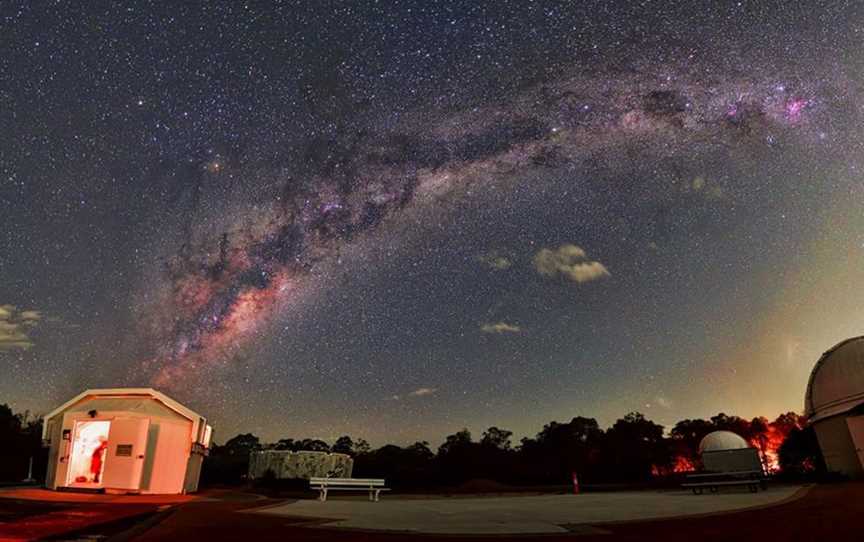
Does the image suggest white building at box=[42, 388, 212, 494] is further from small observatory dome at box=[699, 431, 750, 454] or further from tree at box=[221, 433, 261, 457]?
tree at box=[221, 433, 261, 457]

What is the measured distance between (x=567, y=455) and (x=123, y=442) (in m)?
38.9

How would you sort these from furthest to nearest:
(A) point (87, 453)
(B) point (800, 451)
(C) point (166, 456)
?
(B) point (800, 451), (A) point (87, 453), (C) point (166, 456)

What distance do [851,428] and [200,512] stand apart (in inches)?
1068

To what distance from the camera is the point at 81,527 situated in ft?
28.0

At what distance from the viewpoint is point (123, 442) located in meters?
19.2

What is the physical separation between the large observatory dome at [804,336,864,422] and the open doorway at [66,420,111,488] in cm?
3267

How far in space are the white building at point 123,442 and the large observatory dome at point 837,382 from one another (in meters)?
29.6

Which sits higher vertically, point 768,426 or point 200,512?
point 768,426

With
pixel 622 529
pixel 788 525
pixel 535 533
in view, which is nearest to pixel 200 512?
pixel 535 533

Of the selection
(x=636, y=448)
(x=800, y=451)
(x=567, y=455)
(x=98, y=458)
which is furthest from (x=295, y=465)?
(x=800, y=451)

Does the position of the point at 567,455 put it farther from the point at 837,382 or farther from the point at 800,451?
the point at 837,382

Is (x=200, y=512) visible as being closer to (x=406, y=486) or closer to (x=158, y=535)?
(x=158, y=535)

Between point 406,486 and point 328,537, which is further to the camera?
point 406,486

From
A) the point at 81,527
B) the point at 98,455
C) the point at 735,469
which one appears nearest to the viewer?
the point at 81,527
